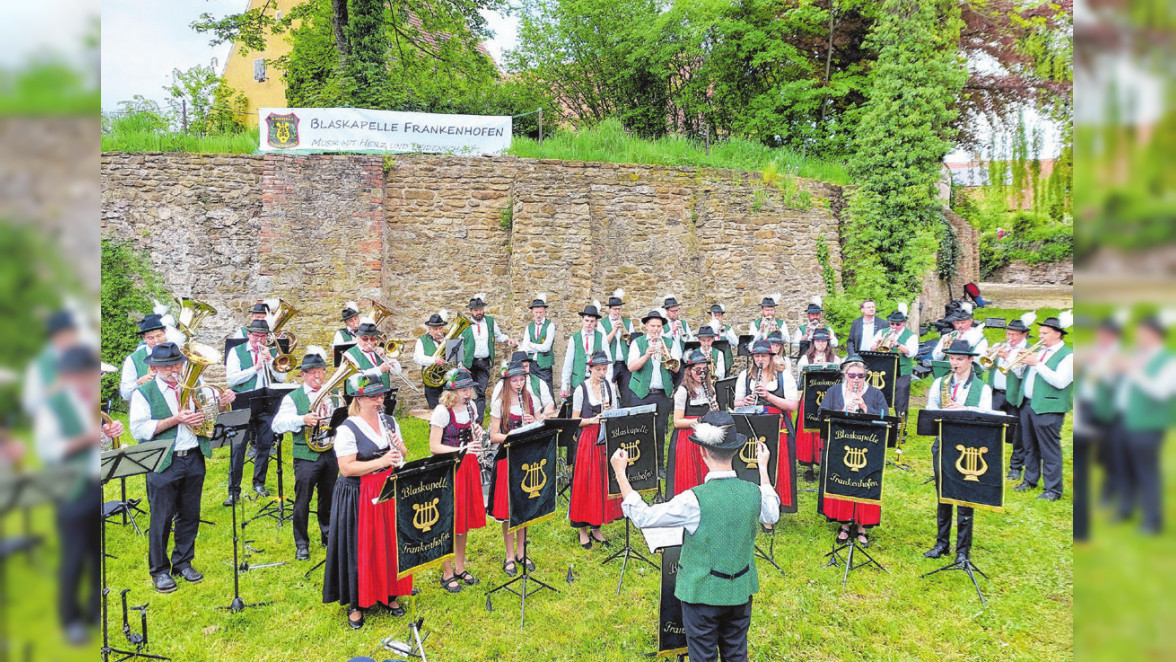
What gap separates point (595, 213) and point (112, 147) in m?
8.93

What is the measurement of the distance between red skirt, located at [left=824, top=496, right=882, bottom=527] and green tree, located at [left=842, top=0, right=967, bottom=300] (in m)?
8.54

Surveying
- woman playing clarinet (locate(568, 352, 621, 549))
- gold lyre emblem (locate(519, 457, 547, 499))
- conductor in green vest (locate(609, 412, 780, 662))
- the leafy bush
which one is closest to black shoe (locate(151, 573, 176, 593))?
gold lyre emblem (locate(519, 457, 547, 499))

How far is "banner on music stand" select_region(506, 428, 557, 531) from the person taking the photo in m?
5.84

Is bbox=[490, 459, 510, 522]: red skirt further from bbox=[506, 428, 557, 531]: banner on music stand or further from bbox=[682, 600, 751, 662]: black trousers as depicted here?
bbox=[682, 600, 751, 662]: black trousers

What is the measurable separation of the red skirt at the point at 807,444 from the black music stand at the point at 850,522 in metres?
2.02

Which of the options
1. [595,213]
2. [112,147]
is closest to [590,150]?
[595,213]

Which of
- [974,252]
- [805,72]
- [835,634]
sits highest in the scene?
[805,72]

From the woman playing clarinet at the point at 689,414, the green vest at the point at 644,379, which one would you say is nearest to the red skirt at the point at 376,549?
the woman playing clarinet at the point at 689,414

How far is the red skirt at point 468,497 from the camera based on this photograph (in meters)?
6.32

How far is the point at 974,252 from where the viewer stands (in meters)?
17.9

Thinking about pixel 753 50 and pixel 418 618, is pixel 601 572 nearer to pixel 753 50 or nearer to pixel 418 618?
pixel 418 618

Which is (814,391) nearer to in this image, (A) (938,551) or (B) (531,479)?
A: (A) (938,551)

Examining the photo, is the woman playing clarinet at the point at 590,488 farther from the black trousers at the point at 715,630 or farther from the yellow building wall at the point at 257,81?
the yellow building wall at the point at 257,81
